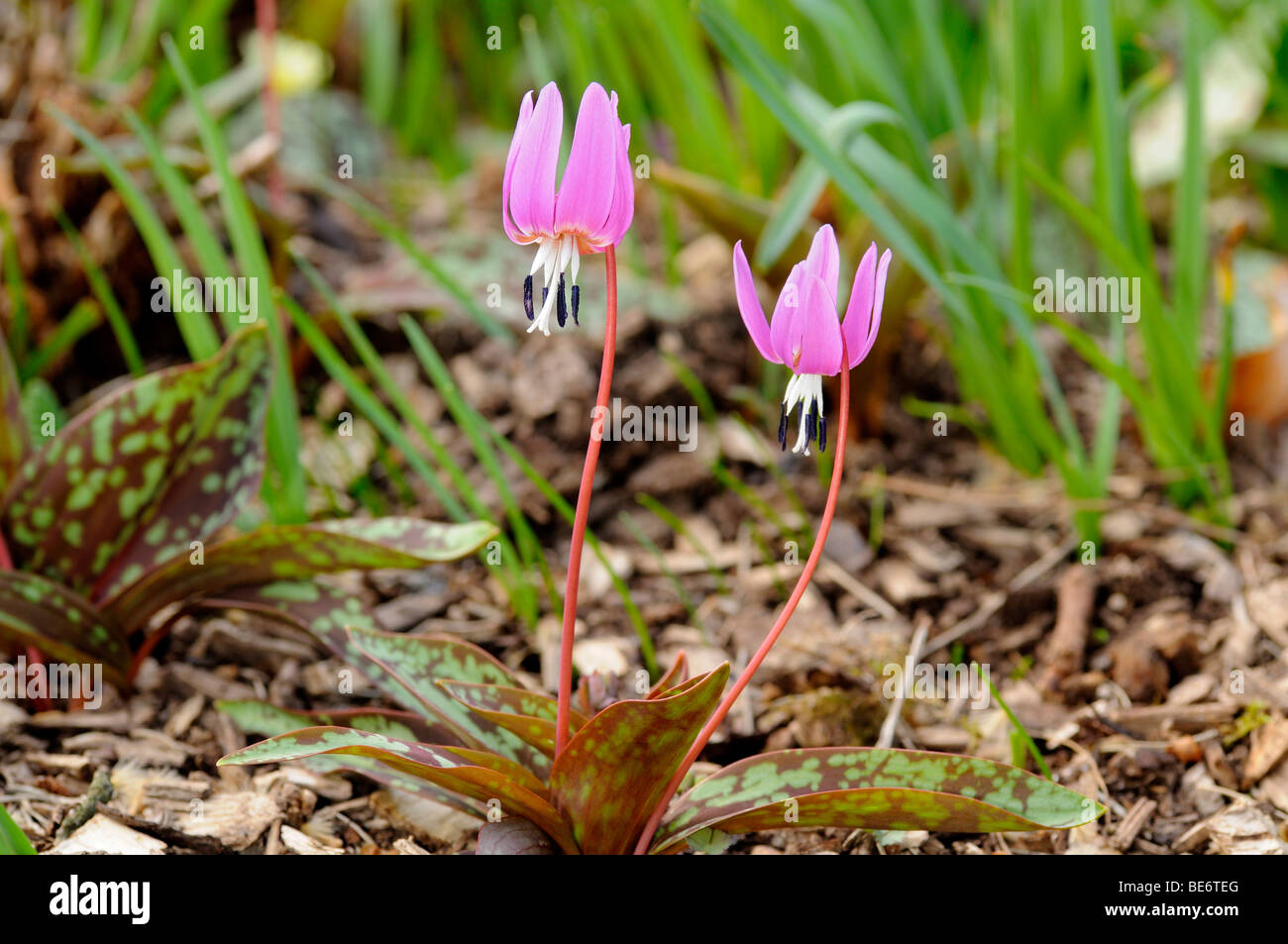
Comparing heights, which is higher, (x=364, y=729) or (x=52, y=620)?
(x=52, y=620)

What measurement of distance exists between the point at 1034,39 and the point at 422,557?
1.54m

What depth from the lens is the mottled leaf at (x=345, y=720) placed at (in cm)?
121

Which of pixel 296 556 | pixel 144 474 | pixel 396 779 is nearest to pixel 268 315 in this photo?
pixel 144 474

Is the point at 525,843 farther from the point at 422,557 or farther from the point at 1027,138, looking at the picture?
the point at 1027,138

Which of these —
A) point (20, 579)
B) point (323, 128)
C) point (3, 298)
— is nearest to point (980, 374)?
point (20, 579)

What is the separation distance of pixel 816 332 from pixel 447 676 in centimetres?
57

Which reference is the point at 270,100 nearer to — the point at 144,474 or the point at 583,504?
the point at 144,474

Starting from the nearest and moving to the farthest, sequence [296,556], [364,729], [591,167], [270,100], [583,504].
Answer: [591,167]
[583,504]
[364,729]
[296,556]
[270,100]

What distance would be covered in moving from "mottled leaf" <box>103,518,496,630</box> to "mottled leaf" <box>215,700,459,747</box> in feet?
0.56

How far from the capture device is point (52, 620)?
1.31 m

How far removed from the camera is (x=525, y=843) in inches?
41.3

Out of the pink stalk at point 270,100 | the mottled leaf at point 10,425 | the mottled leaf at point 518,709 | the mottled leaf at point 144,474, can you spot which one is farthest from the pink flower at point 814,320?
the pink stalk at point 270,100

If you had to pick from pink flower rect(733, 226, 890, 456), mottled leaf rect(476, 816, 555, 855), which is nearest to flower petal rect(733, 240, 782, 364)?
pink flower rect(733, 226, 890, 456)

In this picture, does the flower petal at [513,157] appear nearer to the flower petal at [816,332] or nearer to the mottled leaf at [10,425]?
the flower petal at [816,332]
